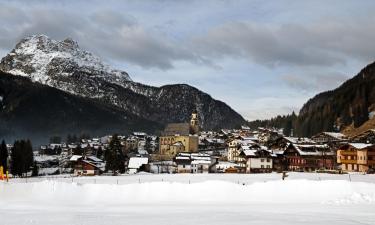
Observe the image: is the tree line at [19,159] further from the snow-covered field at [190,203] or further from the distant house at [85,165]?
the snow-covered field at [190,203]

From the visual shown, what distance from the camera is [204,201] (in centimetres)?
4050

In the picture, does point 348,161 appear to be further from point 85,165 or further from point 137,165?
point 85,165

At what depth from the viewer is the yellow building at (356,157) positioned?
3194 inches

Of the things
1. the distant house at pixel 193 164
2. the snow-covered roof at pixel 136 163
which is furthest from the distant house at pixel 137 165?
the distant house at pixel 193 164

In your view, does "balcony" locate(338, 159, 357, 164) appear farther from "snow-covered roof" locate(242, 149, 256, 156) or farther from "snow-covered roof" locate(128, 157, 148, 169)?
"snow-covered roof" locate(128, 157, 148, 169)

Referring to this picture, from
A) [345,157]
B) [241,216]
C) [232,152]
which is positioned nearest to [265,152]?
[345,157]

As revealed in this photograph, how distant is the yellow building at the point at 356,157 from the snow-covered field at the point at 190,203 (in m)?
41.6

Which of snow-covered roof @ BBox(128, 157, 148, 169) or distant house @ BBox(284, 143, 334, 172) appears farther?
snow-covered roof @ BBox(128, 157, 148, 169)

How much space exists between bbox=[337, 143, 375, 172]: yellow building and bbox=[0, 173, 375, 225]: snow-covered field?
137 feet

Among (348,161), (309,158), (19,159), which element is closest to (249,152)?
(309,158)

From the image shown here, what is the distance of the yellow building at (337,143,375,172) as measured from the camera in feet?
266

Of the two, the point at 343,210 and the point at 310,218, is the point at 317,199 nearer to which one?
the point at 343,210

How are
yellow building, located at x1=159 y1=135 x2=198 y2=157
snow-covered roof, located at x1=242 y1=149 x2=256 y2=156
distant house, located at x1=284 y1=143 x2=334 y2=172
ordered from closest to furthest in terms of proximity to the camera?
snow-covered roof, located at x1=242 y1=149 x2=256 y2=156
distant house, located at x1=284 y1=143 x2=334 y2=172
yellow building, located at x1=159 y1=135 x2=198 y2=157

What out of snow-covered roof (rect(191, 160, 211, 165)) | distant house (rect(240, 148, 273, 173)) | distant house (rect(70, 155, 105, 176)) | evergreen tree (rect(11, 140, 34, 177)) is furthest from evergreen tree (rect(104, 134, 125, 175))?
distant house (rect(240, 148, 273, 173))
